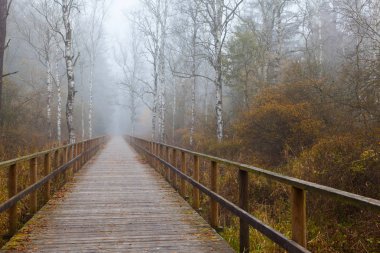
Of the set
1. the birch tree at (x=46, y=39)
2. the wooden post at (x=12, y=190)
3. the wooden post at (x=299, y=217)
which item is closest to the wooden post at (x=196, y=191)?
the wooden post at (x=12, y=190)

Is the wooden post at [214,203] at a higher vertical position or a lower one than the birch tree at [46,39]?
lower

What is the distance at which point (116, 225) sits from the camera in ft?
21.7

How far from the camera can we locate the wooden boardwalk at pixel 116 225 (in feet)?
17.8

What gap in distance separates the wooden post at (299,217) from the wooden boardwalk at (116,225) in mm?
1764

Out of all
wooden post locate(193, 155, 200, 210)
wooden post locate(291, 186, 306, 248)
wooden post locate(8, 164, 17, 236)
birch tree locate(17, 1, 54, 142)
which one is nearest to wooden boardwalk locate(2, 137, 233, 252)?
wooden post locate(193, 155, 200, 210)

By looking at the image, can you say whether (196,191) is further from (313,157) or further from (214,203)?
(313,157)

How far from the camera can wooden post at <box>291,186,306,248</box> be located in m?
3.69

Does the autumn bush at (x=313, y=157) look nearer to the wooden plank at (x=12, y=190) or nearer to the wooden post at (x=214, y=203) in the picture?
the wooden post at (x=214, y=203)

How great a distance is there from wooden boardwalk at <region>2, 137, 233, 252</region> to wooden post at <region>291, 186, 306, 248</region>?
176 cm

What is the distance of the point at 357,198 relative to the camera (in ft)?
9.51

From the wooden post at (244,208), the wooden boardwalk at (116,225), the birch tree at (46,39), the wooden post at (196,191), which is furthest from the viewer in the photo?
the birch tree at (46,39)

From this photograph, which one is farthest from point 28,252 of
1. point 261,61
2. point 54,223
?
point 261,61

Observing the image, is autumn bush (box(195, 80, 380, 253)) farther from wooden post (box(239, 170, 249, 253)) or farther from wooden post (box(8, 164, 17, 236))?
wooden post (box(8, 164, 17, 236))

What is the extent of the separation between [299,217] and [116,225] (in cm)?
371
